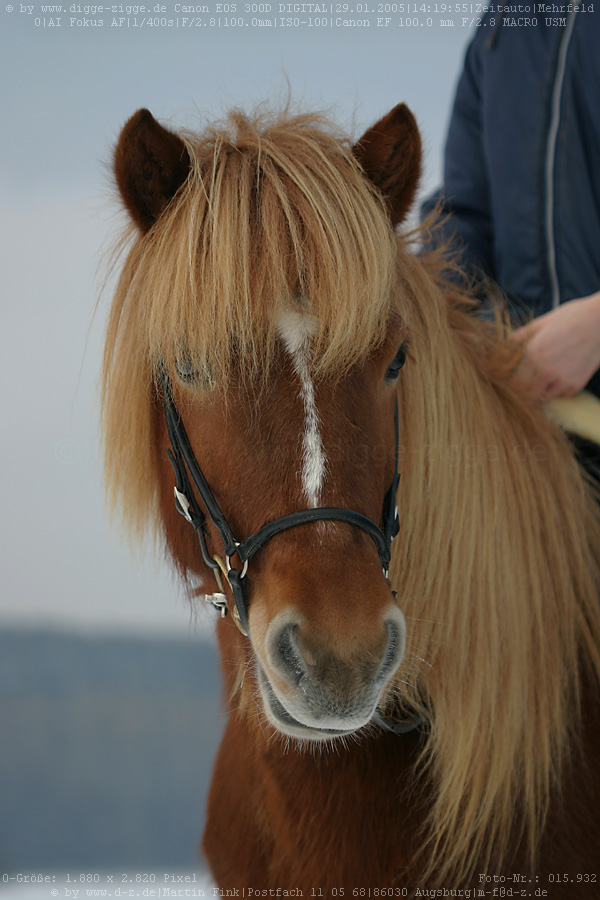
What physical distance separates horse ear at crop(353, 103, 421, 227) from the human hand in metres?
0.37

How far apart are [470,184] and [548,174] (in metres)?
0.35

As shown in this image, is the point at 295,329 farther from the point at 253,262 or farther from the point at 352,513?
the point at 352,513

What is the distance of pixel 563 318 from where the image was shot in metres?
1.09

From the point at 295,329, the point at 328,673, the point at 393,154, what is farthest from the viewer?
the point at 393,154

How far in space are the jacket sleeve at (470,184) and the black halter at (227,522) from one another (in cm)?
94

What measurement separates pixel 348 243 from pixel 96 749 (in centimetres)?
396

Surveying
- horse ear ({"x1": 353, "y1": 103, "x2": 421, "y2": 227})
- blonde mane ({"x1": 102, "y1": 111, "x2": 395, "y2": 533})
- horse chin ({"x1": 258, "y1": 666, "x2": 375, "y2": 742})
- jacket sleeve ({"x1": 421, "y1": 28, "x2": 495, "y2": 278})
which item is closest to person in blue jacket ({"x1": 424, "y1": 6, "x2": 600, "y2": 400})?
jacket sleeve ({"x1": 421, "y1": 28, "x2": 495, "y2": 278})

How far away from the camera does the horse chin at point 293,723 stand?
25.6 inches

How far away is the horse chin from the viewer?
65 centimetres

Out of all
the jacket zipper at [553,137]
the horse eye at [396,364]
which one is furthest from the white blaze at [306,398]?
the jacket zipper at [553,137]

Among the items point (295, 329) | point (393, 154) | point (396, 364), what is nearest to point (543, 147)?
point (393, 154)

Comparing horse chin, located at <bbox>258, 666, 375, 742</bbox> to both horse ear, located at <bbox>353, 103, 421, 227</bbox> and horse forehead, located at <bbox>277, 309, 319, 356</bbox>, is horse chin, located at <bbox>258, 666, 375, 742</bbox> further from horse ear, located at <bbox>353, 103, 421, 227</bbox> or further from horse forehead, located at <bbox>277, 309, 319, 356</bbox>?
horse ear, located at <bbox>353, 103, 421, 227</bbox>

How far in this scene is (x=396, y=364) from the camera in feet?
2.72

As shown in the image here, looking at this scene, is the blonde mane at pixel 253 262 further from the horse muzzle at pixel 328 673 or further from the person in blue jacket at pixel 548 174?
the person in blue jacket at pixel 548 174
